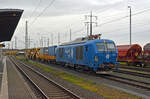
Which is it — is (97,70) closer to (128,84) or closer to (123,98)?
(128,84)

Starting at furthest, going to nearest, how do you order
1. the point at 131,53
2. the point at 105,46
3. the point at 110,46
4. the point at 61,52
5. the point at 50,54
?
the point at 50,54, the point at 131,53, the point at 61,52, the point at 110,46, the point at 105,46

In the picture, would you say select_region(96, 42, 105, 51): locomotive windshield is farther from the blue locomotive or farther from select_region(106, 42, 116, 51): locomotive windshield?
select_region(106, 42, 116, 51): locomotive windshield

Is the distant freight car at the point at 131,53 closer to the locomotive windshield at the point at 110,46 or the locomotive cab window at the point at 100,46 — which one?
the locomotive windshield at the point at 110,46

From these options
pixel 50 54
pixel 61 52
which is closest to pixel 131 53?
pixel 61 52

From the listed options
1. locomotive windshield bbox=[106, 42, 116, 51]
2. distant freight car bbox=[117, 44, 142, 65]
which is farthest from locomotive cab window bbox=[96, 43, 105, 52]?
distant freight car bbox=[117, 44, 142, 65]

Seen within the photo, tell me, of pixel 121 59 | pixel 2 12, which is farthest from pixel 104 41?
pixel 121 59

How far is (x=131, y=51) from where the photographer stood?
3491 centimetres

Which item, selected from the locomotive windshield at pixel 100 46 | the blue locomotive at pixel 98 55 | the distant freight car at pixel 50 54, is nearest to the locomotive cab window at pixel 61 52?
the distant freight car at pixel 50 54

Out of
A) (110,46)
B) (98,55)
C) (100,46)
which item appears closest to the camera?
(98,55)

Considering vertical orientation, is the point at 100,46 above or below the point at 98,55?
above

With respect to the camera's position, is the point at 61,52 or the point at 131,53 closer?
the point at 61,52

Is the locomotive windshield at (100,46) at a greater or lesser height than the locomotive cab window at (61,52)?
greater

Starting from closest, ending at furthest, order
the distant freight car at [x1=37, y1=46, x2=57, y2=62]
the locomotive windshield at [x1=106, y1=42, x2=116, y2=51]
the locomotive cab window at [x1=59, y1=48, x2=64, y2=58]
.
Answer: the locomotive windshield at [x1=106, y1=42, x2=116, y2=51] < the locomotive cab window at [x1=59, y1=48, x2=64, y2=58] < the distant freight car at [x1=37, y1=46, x2=57, y2=62]

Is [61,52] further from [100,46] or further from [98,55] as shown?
[98,55]
